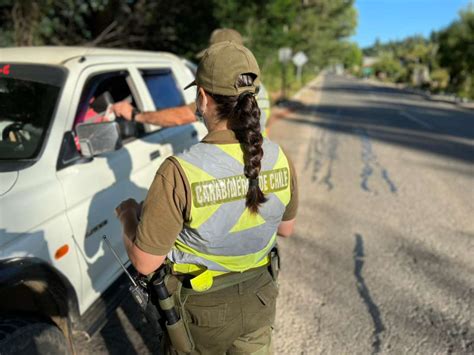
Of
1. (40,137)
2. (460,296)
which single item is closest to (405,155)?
(460,296)

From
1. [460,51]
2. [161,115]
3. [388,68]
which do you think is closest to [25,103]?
[161,115]

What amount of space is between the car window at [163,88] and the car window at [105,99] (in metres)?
0.21

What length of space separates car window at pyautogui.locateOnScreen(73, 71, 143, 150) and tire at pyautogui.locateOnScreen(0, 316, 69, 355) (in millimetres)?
1428

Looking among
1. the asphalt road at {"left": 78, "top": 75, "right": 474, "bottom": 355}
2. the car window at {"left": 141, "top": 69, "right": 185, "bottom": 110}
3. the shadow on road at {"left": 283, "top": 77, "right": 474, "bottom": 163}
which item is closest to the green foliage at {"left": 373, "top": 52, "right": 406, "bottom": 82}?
the shadow on road at {"left": 283, "top": 77, "right": 474, "bottom": 163}

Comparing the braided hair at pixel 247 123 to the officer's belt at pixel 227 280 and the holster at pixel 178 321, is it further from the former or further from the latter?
the holster at pixel 178 321

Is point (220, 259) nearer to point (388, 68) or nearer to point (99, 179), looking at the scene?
point (99, 179)

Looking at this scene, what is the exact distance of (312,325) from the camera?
304 cm

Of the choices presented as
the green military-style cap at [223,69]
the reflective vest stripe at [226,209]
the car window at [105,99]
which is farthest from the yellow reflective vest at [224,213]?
the car window at [105,99]

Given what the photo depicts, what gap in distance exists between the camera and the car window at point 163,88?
11.9 ft

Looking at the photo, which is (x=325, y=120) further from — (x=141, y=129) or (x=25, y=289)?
(x=25, y=289)

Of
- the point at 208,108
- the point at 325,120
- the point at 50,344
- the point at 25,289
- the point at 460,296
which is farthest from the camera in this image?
the point at 325,120

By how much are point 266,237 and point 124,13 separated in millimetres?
11372

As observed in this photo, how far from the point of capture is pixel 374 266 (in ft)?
12.8

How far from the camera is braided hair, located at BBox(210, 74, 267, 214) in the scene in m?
1.39
